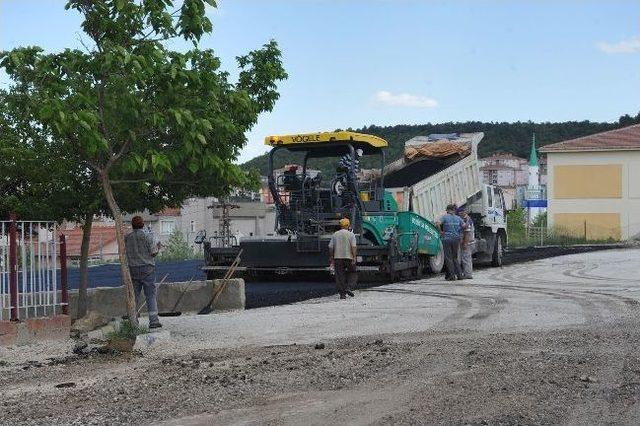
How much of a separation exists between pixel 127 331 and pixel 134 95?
9.59 feet

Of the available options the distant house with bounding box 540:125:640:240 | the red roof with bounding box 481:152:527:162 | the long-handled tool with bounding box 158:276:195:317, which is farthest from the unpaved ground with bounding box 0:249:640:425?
the red roof with bounding box 481:152:527:162

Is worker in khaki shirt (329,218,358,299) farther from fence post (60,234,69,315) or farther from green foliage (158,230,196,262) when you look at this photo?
green foliage (158,230,196,262)

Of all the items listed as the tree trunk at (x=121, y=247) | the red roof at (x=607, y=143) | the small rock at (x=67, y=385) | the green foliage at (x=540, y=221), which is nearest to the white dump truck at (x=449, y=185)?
the tree trunk at (x=121, y=247)

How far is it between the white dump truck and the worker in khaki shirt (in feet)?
13.8

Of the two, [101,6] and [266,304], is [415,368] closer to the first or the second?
[101,6]

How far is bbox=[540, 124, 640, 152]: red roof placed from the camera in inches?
2339

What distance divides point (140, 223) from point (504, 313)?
584 cm

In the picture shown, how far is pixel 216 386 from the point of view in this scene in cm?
890

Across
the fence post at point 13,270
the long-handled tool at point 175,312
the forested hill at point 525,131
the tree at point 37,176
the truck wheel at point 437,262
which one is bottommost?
the long-handled tool at point 175,312

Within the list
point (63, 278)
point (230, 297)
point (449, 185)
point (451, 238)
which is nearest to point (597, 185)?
point (449, 185)

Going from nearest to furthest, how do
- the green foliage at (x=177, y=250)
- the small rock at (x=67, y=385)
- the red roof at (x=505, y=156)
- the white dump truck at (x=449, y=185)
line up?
the small rock at (x=67, y=385), the white dump truck at (x=449, y=185), the green foliage at (x=177, y=250), the red roof at (x=505, y=156)

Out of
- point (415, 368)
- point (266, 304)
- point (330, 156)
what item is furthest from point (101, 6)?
point (330, 156)

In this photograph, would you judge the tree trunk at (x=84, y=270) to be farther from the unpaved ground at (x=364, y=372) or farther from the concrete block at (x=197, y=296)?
the unpaved ground at (x=364, y=372)

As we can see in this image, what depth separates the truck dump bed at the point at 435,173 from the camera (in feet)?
73.0
